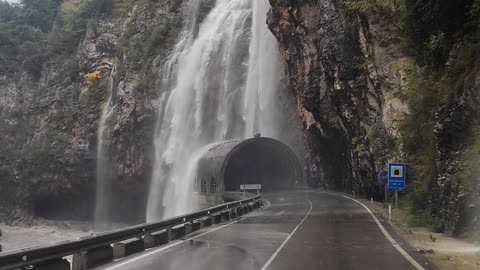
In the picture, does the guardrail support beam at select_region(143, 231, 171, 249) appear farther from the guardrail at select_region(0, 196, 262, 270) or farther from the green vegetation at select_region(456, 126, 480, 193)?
the green vegetation at select_region(456, 126, 480, 193)

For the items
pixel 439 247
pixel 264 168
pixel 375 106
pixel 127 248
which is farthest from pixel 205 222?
pixel 264 168

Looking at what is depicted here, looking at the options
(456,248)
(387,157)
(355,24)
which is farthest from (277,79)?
(456,248)

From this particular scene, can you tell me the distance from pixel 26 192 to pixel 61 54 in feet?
79.9

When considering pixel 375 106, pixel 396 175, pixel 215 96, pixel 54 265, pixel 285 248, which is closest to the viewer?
pixel 54 265

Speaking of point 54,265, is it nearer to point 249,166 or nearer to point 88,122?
point 249,166

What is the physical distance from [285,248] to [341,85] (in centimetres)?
2319

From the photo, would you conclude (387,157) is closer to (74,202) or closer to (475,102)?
(475,102)

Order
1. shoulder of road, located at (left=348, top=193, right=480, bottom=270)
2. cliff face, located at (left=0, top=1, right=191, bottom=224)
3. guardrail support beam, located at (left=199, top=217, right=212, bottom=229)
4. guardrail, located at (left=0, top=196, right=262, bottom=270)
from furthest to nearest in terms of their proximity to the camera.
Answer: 1. cliff face, located at (left=0, top=1, right=191, bottom=224)
2. guardrail support beam, located at (left=199, top=217, right=212, bottom=229)
3. shoulder of road, located at (left=348, top=193, right=480, bottom=270)
4. guardrail, located at (left=0, top=196, right=262, bottom=270)

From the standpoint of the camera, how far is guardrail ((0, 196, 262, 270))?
352 inches

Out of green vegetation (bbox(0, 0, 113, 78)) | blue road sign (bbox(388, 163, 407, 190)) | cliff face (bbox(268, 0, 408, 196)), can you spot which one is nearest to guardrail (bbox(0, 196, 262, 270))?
blue road sign (bbox(388, 163, 407, 190))

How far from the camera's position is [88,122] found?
222 feet

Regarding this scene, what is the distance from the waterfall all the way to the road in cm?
4438

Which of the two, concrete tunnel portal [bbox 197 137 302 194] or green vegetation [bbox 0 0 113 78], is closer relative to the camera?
concrete tunnel portal [bbox 197 137 302 194]

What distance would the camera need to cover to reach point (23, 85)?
81.2 m
